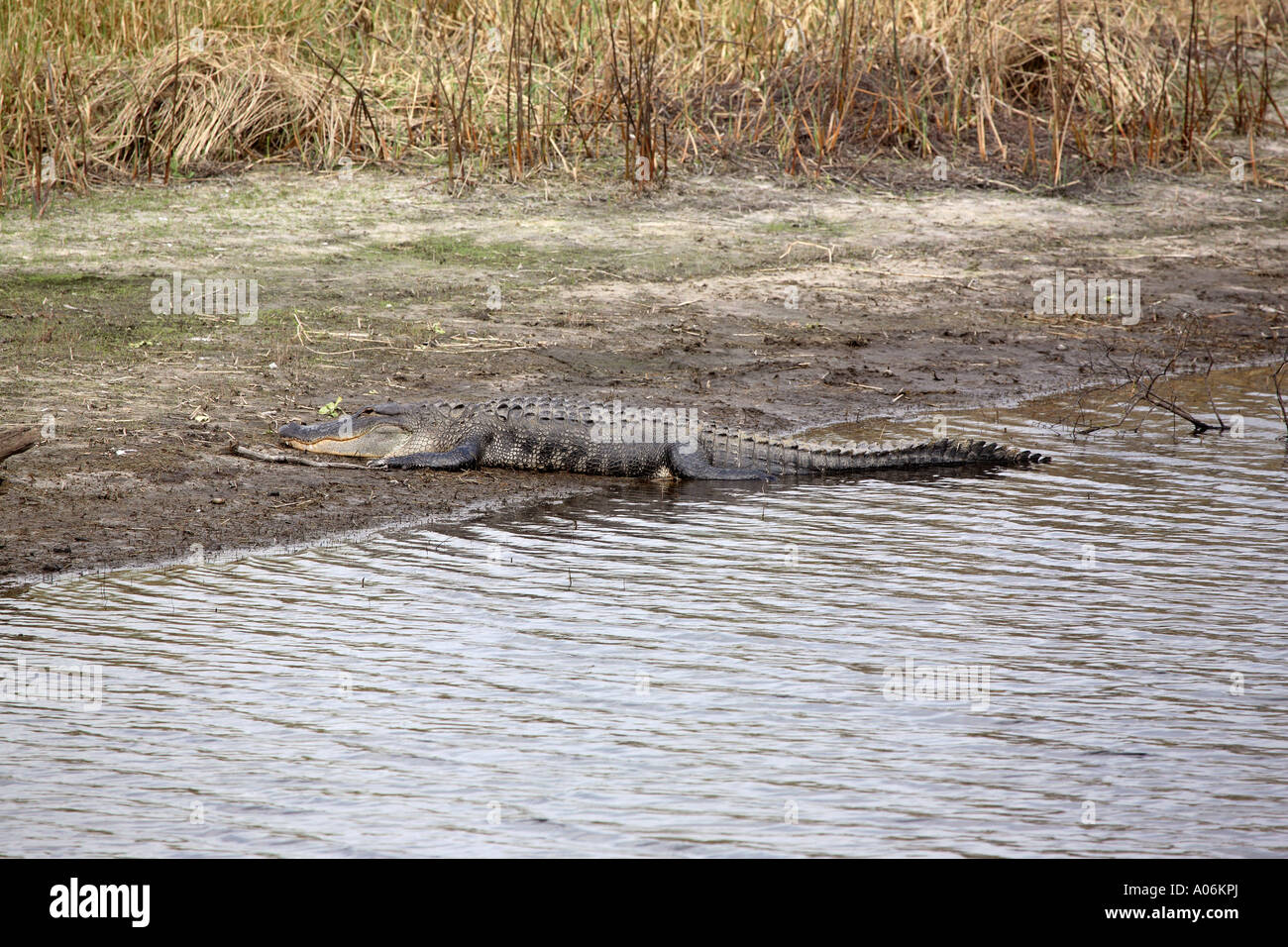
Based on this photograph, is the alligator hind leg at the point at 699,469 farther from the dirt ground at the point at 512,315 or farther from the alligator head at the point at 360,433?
the alligator head at the point at 360,433

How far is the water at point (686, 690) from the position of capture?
3.43m

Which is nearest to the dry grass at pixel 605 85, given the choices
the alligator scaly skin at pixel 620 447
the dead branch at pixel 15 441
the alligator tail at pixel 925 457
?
the alligator scaly skin at pixel 620 447

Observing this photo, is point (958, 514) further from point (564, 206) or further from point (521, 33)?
point (521, 33)

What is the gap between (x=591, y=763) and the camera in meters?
3.74

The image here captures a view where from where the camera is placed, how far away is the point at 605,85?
11.0 m

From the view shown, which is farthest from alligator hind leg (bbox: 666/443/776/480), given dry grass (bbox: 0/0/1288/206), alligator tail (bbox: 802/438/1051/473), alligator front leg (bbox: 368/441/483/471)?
dry grass (bbox: 0/0/1288/206)

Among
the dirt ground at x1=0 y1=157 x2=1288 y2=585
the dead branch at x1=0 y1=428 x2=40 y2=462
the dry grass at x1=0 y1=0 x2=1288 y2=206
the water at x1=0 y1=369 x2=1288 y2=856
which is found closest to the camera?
the water at x1=0 y1=369 x2=1288 y2=856

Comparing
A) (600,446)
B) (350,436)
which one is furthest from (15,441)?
(600,446)

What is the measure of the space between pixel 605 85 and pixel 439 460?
529 cm

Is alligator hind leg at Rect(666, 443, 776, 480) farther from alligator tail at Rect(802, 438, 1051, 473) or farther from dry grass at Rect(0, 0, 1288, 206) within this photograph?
dry grass at Rect(0, 0, 1288, 206)

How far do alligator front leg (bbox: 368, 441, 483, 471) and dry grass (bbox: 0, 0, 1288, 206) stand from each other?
4.46m

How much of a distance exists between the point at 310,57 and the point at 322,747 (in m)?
8.84

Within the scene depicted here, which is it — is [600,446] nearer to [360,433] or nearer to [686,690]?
[360,433]

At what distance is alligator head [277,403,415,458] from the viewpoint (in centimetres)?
651
